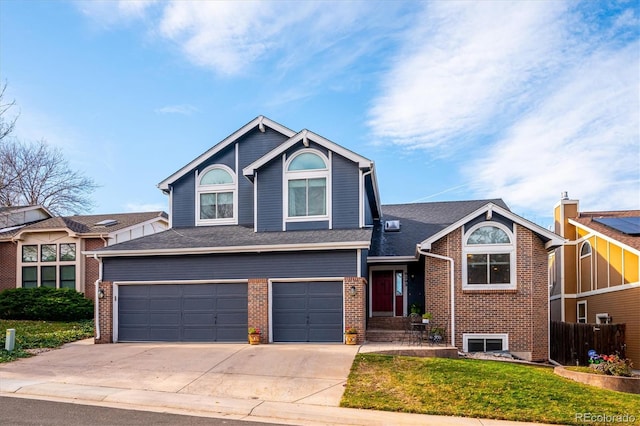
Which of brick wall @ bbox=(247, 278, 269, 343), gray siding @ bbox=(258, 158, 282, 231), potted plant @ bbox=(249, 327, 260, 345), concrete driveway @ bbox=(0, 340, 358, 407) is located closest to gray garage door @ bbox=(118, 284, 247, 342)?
brick wall @ bbox=(247, 278, 269, 343)

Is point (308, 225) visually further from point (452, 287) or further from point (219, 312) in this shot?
point (452, 287)

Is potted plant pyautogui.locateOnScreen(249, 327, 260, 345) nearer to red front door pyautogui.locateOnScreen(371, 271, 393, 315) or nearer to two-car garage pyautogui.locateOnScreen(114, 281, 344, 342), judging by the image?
two-car garage pyautogui.locateOnScreen(114, 281, 344, 342)

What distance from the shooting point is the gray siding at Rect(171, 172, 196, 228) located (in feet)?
68.8

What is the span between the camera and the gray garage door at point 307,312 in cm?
1652

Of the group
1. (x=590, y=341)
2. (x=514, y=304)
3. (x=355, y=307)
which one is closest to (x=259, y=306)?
(x=355, y=307)

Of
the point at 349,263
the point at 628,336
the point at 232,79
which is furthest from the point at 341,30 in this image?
the point at 628,336

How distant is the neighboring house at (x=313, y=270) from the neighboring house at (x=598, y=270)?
2.88 m

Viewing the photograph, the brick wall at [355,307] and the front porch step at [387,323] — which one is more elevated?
the brick wall at [355,307]

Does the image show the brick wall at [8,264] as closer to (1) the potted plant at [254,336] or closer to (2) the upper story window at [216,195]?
(2) the upper story window at [216,195]

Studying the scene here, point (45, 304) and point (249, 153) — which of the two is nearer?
point (249, 153)

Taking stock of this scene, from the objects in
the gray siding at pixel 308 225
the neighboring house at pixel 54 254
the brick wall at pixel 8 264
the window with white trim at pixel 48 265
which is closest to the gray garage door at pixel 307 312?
the gray siding at pixel 308 225

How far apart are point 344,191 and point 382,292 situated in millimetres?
4613

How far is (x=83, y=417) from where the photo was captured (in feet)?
28.9

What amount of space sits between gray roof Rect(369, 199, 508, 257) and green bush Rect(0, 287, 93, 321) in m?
12.7
